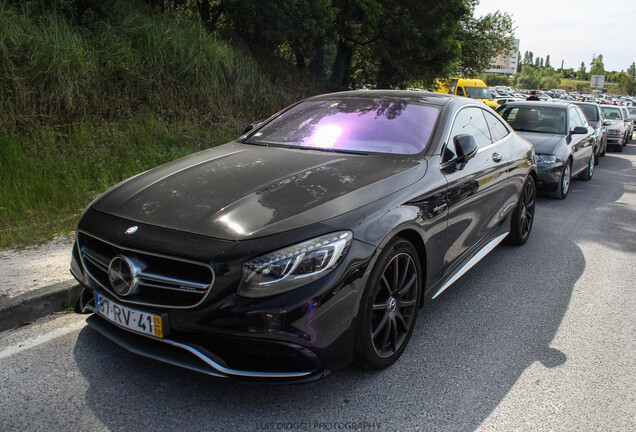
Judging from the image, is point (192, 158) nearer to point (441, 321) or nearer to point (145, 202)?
point (145, 202)

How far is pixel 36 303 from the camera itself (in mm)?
3568

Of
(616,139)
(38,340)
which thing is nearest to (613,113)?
(616,139)

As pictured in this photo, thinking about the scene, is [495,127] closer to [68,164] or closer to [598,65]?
[68,164]

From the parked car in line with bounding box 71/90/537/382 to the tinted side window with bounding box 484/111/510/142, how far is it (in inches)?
38.8

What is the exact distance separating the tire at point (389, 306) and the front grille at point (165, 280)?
830 mm

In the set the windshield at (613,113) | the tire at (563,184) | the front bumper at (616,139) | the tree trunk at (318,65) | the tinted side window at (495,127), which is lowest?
the front bumper at (616,139)

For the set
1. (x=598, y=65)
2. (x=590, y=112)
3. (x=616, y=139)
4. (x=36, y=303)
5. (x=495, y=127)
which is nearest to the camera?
(x=36, y=303)

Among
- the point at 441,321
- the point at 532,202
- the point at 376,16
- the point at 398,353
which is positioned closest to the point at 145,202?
the point at 398,353

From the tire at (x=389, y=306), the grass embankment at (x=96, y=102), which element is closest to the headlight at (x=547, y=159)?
the grass embankment at (x=96, y=102)

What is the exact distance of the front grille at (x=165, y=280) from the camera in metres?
2.42

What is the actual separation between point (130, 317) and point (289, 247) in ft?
2.97

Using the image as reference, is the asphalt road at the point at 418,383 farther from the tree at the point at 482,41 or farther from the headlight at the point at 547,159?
the tree at the point at 482,41

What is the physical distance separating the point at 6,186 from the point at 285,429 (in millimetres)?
4898

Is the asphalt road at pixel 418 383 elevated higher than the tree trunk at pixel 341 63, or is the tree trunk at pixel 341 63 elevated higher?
the tree trunk at pixel 341 63
